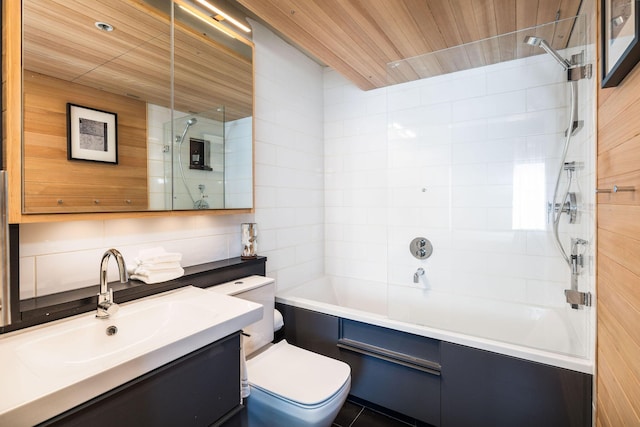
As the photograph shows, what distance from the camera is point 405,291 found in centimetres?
267

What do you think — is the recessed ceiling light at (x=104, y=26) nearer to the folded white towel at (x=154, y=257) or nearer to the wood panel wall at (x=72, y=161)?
the wood panel wall at (x=72, y=161)

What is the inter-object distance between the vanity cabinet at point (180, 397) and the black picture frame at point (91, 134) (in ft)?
3.07

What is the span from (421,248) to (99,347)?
2.32 metres

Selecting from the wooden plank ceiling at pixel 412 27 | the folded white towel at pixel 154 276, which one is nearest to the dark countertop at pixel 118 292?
the folded white towel at pixel 154 276

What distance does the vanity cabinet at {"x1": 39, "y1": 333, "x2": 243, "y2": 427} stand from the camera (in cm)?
83

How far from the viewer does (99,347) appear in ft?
3.72

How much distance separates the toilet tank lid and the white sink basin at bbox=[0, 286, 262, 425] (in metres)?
0.46

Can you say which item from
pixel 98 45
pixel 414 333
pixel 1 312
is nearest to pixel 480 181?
pixel 414 333

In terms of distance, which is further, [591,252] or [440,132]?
[440,132]

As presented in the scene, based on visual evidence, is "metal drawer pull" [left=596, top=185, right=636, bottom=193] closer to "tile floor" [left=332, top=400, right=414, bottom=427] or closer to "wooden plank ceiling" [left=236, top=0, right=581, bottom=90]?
"wooden plank ceiling" [left=236, top=0, right=581, bottom=90]

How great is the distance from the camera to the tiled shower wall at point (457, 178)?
2.15 m

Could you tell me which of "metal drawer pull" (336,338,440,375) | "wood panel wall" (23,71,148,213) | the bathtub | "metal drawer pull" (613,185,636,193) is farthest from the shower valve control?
"wood panel wall" (23,71,148,213)

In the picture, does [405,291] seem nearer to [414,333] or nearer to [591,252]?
[414,333]

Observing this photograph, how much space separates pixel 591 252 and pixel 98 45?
2423 millimetres
